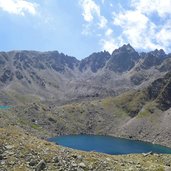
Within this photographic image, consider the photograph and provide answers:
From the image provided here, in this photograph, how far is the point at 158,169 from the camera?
3991cm

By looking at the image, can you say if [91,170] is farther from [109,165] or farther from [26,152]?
[26,152]

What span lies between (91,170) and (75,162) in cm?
194

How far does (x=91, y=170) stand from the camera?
3625cm

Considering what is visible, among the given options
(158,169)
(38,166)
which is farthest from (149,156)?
(38,166)

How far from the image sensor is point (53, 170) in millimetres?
35125

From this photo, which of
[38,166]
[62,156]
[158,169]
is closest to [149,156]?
[158,169]

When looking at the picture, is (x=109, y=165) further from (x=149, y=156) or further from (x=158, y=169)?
(x=149, y=156)

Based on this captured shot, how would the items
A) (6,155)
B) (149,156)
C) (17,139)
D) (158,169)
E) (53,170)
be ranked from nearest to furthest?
(53,170), (6,155), (158,169), (17,139), (149,156)

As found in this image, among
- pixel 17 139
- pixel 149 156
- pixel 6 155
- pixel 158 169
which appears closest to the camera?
pixel 6 155

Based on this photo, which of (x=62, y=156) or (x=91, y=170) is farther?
(x=62, y=156)

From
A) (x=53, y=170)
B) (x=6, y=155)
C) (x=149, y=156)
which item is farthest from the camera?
(x=149, y=156)

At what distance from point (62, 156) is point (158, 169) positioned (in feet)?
33.3

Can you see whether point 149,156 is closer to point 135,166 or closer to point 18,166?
point 135,166

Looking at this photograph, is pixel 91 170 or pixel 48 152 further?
pixel 48 152
